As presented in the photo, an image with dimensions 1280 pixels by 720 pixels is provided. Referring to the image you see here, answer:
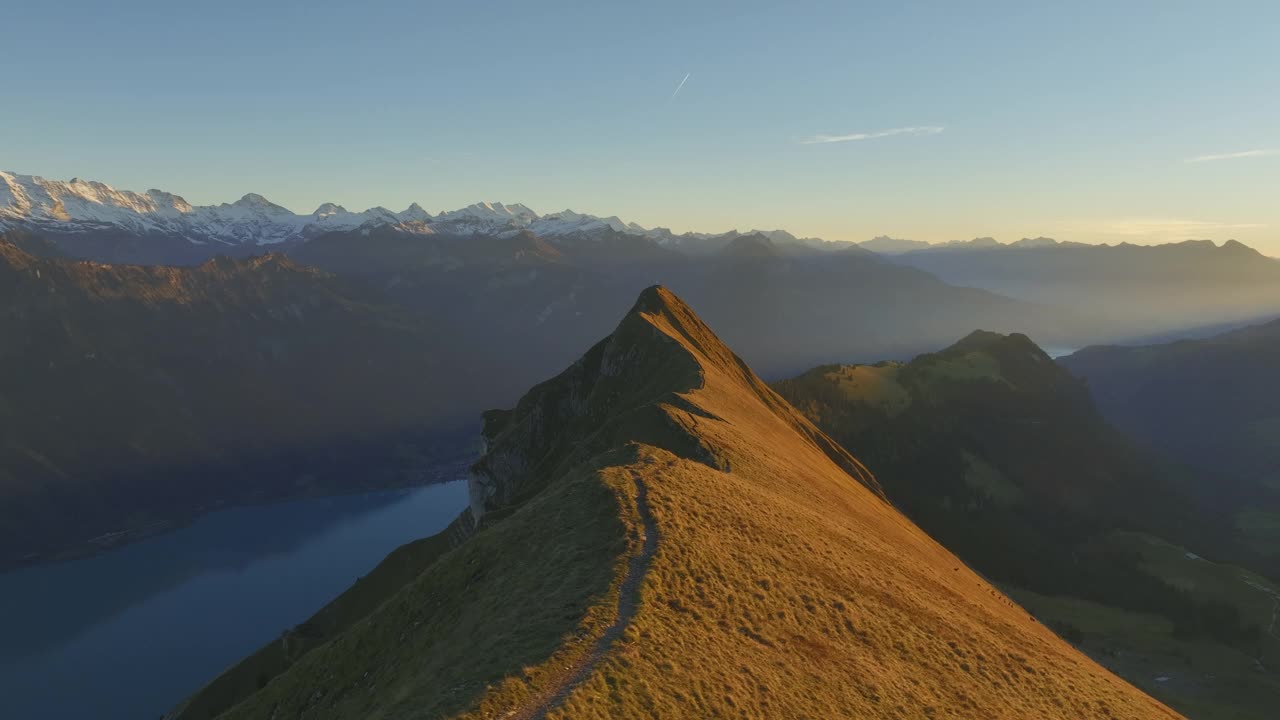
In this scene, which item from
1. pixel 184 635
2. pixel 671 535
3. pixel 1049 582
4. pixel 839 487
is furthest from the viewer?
pixel 184 635

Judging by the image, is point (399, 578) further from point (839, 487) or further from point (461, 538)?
point (839, 487)

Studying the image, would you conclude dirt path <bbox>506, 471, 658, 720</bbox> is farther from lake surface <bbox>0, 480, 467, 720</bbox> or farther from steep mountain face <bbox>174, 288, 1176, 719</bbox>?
lake surface <bbox>0, 480, 467, 720</bbox>

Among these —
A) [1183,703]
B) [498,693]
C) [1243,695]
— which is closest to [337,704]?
[498,693]

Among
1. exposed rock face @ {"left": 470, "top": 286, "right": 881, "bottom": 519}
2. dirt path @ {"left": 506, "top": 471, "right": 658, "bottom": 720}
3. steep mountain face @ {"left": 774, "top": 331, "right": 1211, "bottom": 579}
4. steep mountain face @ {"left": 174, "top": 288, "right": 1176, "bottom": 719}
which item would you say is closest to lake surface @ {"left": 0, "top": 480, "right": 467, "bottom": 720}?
exposed rock face @ {"left": 470, "top": 286, "right": 881, "bottom": 519}

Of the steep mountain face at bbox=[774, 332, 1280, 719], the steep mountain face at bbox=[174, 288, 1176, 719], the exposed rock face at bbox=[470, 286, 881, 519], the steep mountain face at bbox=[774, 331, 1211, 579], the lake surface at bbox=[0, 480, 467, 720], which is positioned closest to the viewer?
the steep mountain face at bbox=[174, 288, 1176, 719]

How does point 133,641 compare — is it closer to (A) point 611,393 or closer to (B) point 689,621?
(A) point 611,393

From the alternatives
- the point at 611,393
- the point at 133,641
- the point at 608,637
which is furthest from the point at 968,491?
the point at 133,641

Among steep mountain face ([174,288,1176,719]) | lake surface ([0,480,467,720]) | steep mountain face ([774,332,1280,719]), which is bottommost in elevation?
lake surface ([0,480,467,720])
